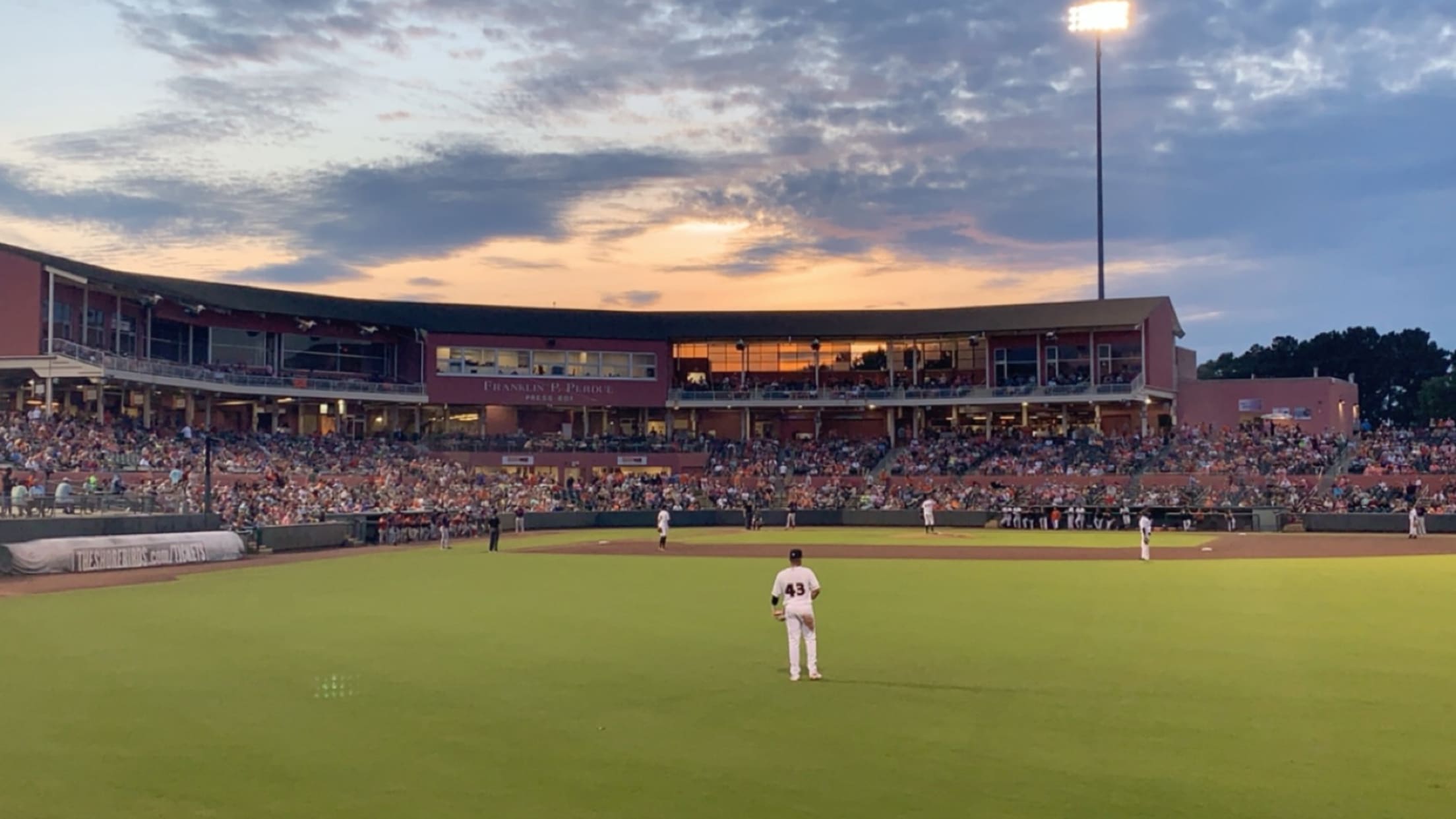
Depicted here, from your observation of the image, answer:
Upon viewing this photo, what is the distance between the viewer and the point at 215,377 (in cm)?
5859

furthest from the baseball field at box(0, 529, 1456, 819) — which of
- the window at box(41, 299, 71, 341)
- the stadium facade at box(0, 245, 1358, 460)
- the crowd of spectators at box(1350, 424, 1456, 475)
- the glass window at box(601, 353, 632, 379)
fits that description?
the glass window at box(601, 353, 632, 379)

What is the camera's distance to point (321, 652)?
16.9 m

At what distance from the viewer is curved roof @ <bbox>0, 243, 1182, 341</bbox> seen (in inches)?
2680

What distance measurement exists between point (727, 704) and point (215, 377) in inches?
2088

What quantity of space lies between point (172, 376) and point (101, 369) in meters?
6.34

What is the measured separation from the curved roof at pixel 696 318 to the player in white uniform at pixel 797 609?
56185 mm

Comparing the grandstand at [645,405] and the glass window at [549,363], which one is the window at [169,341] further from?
the glass window at [549,363]

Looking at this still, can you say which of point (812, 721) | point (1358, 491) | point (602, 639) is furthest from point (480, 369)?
point (812, 721)

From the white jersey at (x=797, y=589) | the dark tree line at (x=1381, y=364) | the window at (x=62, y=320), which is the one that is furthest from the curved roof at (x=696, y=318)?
the white jersey at (x=797, y=589)

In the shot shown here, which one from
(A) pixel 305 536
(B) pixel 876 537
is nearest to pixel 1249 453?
(B) pixel 876 537

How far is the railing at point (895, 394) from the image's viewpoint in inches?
2680

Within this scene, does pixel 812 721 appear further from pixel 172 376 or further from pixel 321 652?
pixel 172 376

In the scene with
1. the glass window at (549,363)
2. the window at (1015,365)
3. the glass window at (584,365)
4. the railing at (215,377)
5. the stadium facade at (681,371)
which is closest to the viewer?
the railing at (215,377)

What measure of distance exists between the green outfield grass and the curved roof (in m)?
20.7
